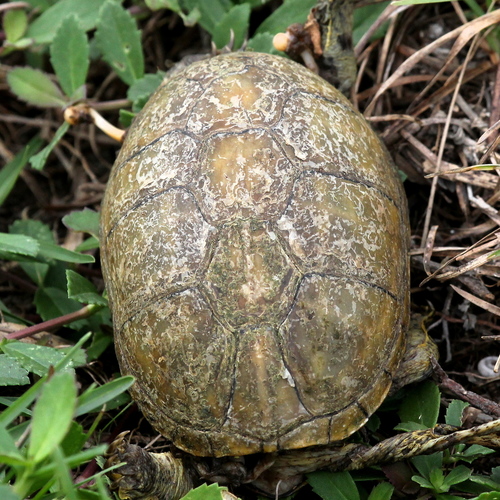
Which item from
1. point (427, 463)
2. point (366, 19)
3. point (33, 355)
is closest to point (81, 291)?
point (33, 355)

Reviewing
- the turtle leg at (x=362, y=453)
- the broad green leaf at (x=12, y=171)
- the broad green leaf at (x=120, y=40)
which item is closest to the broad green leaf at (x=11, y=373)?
the turtle leg at (x=362, y=453)

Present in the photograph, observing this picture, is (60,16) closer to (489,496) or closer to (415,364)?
(415,364)

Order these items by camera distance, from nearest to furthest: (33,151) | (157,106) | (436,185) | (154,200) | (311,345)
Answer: (311,345) → (154,200) → (157,106) → (436,185) → (33,151)

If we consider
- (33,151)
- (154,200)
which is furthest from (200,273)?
(33,151)

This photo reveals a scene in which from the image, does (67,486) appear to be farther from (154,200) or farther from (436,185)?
(436,185)

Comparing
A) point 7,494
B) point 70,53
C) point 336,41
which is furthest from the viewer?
point 70,53

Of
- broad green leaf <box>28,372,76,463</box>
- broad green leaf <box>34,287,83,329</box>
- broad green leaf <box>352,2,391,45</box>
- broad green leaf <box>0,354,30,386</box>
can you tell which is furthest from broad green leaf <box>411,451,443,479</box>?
broad green leaf <box>352,2,391,45</box>

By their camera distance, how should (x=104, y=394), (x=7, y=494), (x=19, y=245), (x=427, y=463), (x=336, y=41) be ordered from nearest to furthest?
(x=7, y=494) < (x=104, y=394) < (x=427, y=463) < (x=19, y=245) < (x=336, y=41)
